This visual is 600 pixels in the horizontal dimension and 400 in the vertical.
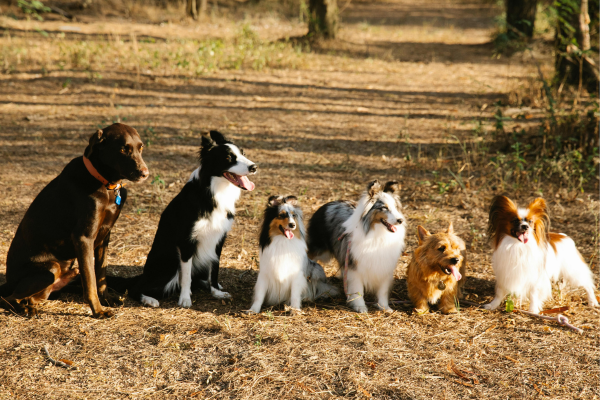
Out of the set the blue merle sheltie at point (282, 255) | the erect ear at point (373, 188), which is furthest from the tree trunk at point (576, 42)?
the blue merle sheltie at point (282, 255)

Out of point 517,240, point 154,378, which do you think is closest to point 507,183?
point 517,240

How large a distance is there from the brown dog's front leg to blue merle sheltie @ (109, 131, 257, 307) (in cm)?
44

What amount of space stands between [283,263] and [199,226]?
2.53 ft

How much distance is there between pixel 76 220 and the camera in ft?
13.2

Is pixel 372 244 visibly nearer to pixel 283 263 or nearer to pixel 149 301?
pixel 283 263

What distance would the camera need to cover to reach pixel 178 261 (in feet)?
15.0

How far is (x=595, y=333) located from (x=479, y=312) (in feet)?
2.99

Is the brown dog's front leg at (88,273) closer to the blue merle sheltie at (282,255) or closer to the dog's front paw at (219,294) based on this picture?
the dog's front paw at (219,294)

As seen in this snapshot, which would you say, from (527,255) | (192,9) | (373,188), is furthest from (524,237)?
(192,9)

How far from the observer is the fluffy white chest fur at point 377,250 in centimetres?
438

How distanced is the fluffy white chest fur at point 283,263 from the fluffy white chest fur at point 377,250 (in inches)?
18.5

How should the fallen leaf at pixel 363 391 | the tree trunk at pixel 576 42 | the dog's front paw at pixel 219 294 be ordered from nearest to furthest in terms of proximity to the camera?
the fallen leaf at pixel 363 391, the dog's front paw at pixel 219 294, the tree trunk at pixel 576 42

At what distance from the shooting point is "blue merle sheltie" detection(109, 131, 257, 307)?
4.26 metres

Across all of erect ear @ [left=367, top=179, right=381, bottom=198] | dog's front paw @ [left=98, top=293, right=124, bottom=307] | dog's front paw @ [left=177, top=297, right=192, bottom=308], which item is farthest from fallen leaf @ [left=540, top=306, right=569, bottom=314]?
dog's front paw @ [left=98, top=293, right=124, bottom=307]
